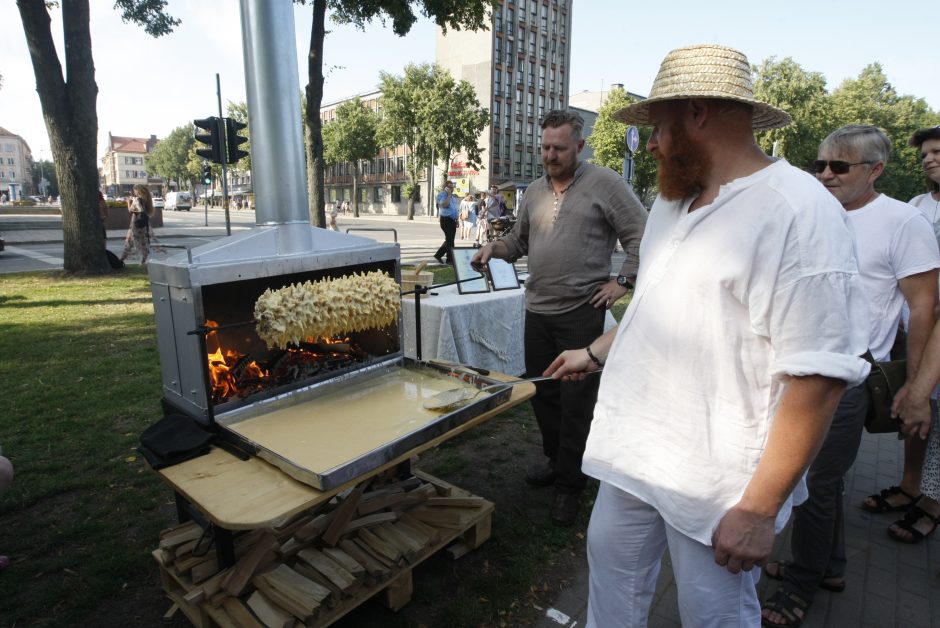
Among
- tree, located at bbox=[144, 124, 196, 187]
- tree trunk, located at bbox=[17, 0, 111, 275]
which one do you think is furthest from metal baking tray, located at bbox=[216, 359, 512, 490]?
tree, located at bbox=[144, 124, 196, 187]

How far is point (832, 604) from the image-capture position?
2.60m

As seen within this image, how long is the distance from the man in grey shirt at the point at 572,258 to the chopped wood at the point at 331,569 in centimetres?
142

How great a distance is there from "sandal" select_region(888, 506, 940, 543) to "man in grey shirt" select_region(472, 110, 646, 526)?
5.95ft

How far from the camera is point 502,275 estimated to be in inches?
140

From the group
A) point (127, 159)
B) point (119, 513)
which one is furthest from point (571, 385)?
point (127, 159)

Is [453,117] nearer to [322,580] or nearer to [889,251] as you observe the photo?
[889,251]

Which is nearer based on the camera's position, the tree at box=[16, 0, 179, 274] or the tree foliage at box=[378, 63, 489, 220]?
the tree at box=[16, 0, 179, 274]

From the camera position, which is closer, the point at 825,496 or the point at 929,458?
the point at 825,496

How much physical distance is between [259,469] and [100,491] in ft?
7.95

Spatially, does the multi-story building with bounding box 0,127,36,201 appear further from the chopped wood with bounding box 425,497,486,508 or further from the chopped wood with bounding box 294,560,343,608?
the chopped wood with bounding box 294,560,343,608

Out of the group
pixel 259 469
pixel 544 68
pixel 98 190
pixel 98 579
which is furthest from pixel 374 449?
pixel 544 68

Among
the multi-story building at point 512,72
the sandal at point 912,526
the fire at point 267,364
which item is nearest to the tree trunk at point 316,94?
the fire at point 267,364

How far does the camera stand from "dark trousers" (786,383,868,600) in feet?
7.43

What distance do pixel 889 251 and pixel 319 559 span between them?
2921mm
